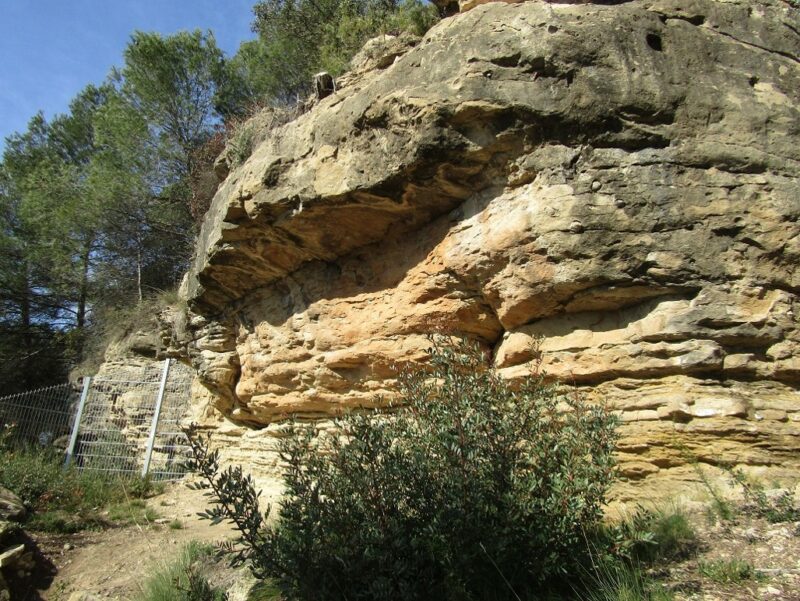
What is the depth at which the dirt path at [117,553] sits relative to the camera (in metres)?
5.07

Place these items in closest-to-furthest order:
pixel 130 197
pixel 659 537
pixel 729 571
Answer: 1. pixel 729 571
2. pixel 659 537
3. pixel 130 197

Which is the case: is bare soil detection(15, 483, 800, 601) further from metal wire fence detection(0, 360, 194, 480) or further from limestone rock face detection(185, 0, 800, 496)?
metal wire fence detection(0, 360, 194, 480)

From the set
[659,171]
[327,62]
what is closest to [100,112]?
[327,62]

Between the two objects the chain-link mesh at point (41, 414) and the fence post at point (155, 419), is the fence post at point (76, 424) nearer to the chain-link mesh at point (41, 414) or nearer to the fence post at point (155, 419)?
the chain-link mesh at point (41, 414)

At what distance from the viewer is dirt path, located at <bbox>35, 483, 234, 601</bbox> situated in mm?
5070

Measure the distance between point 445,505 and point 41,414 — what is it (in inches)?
397

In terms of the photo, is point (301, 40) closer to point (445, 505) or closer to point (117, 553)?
point (117, 553)

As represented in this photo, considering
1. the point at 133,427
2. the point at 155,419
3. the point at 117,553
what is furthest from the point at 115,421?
the point at 117,553

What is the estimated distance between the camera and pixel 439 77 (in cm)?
460

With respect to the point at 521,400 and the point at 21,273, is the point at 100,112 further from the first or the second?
the point at 521,400

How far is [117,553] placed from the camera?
593cm

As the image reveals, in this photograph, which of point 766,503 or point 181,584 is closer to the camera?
point 766,503

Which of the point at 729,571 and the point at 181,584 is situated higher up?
the point at 729,571

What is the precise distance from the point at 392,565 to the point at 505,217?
277 cm
